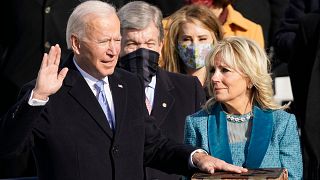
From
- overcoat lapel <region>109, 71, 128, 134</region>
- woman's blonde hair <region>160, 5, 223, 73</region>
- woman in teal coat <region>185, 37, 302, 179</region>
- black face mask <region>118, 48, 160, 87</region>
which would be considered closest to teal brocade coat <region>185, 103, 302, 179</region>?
woman in teal coat <region>185, 37, 302, 179</region>

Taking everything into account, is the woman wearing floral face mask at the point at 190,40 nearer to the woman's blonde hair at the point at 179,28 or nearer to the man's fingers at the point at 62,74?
the woman's blonde hair at the point at 179,28

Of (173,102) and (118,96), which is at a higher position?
(118,96)

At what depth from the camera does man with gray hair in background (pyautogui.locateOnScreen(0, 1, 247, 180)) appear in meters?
5.55

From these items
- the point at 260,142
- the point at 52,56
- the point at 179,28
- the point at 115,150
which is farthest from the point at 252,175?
the point at 179,28

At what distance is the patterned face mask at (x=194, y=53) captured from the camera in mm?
7484

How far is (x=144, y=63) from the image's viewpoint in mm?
6781

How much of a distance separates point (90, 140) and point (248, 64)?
3.31 ft

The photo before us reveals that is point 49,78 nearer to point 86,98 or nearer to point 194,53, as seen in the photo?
point 86,98

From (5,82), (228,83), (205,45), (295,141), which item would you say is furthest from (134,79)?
(5,82)

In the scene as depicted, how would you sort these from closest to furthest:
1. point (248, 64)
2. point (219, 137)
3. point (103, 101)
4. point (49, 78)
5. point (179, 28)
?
point (49, 78) < point (103, 101) < point (219, 137) < point (248, 64) < point (179, 28)

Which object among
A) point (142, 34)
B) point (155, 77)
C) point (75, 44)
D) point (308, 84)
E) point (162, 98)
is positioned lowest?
point (308, 84)

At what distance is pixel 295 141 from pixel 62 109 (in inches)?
49.5

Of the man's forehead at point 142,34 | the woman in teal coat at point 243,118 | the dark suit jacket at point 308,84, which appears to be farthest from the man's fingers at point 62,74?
the dark suit jacket at point 308,84

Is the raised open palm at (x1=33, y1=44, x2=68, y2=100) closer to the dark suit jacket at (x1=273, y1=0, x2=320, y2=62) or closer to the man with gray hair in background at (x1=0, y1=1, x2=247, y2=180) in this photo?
the man with gray hair in background at (x1=0, y1=1, x2=247, y2=180)
